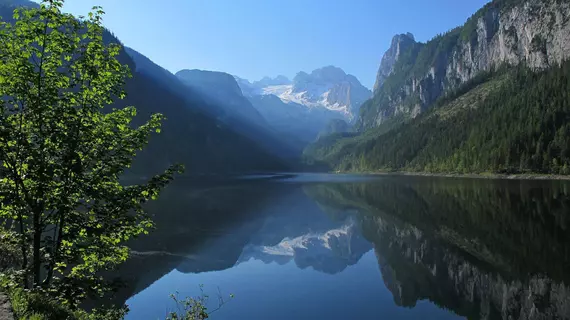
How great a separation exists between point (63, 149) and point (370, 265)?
3330 centimetres

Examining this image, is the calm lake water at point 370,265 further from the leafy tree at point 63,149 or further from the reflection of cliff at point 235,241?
the leafy tree at point 63,149

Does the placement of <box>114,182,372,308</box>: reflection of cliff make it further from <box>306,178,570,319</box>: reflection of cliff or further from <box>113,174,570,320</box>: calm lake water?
<box>306,178,570,319</box>: reflection of cliff

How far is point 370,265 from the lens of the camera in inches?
1561

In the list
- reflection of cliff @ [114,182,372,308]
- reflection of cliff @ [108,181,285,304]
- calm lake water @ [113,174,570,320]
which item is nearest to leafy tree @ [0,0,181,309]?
reflection of cliff @ [108,181,285,304]

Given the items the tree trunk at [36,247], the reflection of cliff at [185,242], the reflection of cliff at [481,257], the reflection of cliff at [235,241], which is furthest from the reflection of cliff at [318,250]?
the tree trunk at [36,247]

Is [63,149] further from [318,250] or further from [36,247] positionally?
[318,250]

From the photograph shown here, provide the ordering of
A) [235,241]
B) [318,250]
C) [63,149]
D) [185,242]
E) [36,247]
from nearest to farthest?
[36,247], [63,149], [318,250], [185,242], [235,241]

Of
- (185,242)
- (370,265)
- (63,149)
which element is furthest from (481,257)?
(63,149)

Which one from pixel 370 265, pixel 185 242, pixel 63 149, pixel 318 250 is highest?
pixel 63 149

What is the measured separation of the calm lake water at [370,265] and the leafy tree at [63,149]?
12.7 m

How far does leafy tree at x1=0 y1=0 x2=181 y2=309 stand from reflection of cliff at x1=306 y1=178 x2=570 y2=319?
21937 millimetres

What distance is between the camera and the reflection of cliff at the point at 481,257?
85.4ft

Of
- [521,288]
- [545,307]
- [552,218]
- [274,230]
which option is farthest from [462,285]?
[274,230]

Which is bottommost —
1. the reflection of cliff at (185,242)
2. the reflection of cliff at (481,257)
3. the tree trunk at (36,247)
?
the reflection of cliff at (185,242)
